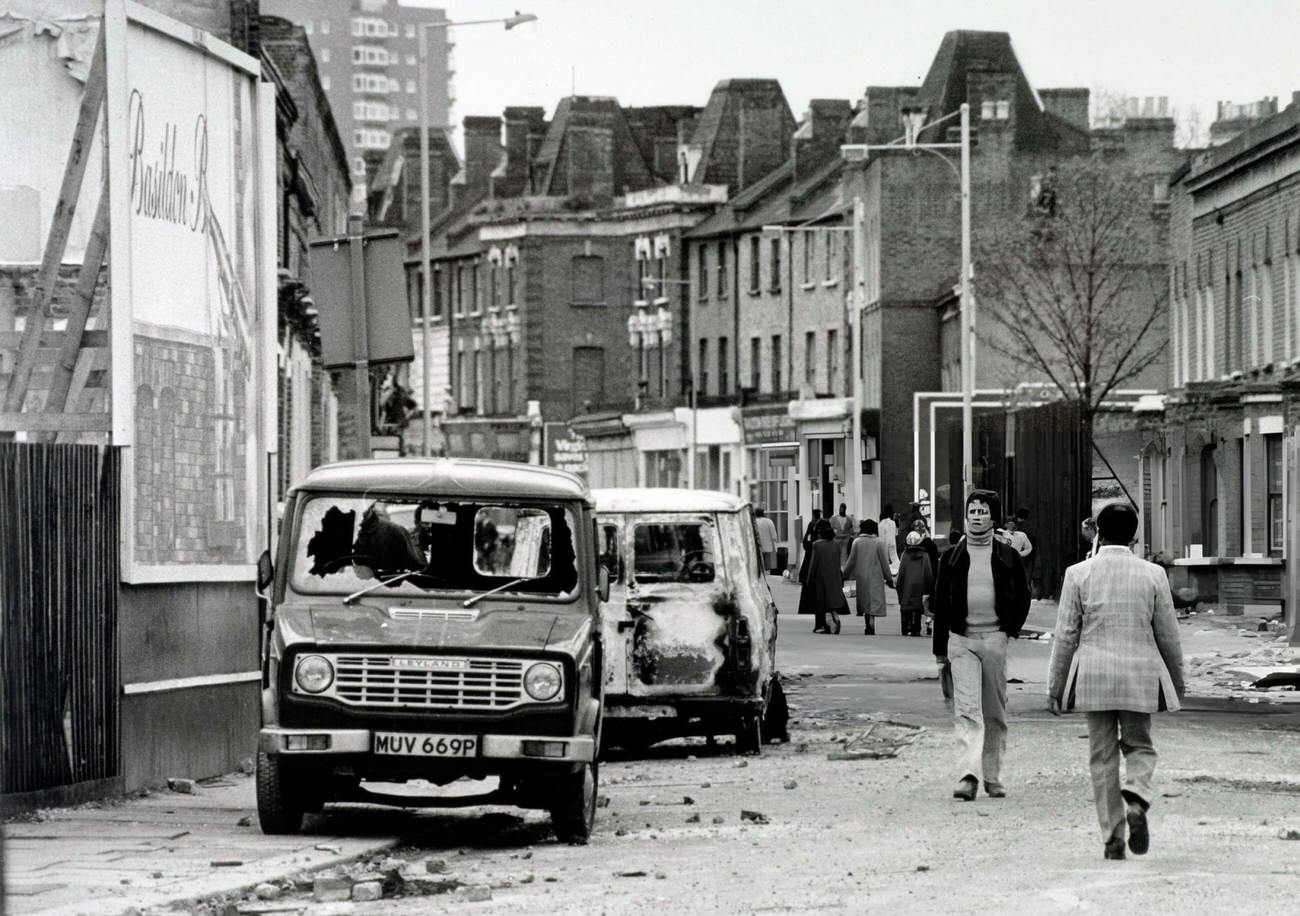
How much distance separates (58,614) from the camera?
50.9 feet

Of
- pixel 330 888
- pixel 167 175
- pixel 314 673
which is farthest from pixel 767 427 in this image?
pixel 330 888

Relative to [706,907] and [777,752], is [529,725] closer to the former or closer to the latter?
[706,907]

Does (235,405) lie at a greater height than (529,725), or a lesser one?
greater

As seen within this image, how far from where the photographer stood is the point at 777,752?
20422 mm

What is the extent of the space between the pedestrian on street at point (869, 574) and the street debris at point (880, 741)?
54.4ft

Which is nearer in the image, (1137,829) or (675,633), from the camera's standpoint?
(1137,829)

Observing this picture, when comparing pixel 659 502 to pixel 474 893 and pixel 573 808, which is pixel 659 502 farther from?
pixel 474 893

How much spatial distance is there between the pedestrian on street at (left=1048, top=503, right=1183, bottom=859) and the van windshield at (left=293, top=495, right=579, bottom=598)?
117 inches

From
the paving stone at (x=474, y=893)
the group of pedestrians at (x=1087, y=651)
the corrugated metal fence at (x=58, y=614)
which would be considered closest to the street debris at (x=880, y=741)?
the group of pedestrians at (x=1087, y=651)

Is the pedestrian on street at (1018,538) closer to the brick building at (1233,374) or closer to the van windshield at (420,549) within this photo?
the brick building at (1233,374)

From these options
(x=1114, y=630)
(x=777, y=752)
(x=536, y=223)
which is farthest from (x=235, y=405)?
(x=536, y=223)

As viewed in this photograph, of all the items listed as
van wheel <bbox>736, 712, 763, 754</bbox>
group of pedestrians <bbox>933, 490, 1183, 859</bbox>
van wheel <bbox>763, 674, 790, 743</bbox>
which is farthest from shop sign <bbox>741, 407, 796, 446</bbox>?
group of pedestrians <bbox>933, 490, 1183, 859</bbox>

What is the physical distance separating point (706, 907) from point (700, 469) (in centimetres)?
8886

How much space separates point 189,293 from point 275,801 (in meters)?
5.01
